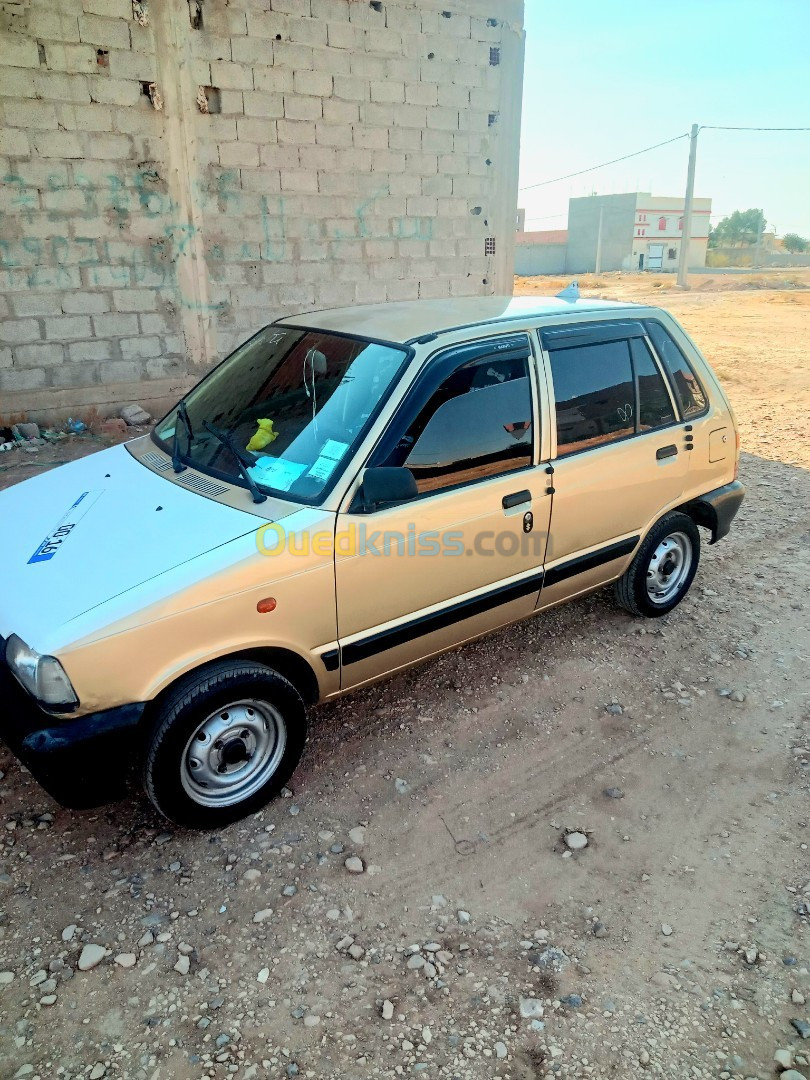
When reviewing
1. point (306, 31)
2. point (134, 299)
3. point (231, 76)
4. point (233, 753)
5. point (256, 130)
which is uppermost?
point (306, 31)

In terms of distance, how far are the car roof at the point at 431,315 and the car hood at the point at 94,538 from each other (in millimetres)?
1065

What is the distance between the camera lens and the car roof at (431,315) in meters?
3.36

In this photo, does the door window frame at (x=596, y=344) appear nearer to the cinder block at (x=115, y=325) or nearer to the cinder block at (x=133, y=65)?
the cinder block at (x=115, y=325)

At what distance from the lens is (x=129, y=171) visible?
7633 millimetres

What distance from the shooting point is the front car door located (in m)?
2.95

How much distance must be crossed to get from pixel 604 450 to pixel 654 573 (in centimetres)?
100

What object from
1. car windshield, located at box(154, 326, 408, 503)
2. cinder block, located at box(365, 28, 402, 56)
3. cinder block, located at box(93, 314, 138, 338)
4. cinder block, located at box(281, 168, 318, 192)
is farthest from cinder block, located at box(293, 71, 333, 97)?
car windshield, located at box(154, 326, 408, 503)

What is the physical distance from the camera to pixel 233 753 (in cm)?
279

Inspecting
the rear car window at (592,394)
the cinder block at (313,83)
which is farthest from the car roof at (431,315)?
the cinder block at (313,83)

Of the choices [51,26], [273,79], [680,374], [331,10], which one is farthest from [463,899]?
[331,10]

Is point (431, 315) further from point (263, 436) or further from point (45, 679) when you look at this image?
point (45, 679)

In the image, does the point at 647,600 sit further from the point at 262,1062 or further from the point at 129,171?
the point at 129,171

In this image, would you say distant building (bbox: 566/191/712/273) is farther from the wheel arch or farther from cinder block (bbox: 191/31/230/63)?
the wheel arch

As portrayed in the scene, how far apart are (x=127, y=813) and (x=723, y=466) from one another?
3.71 meters
